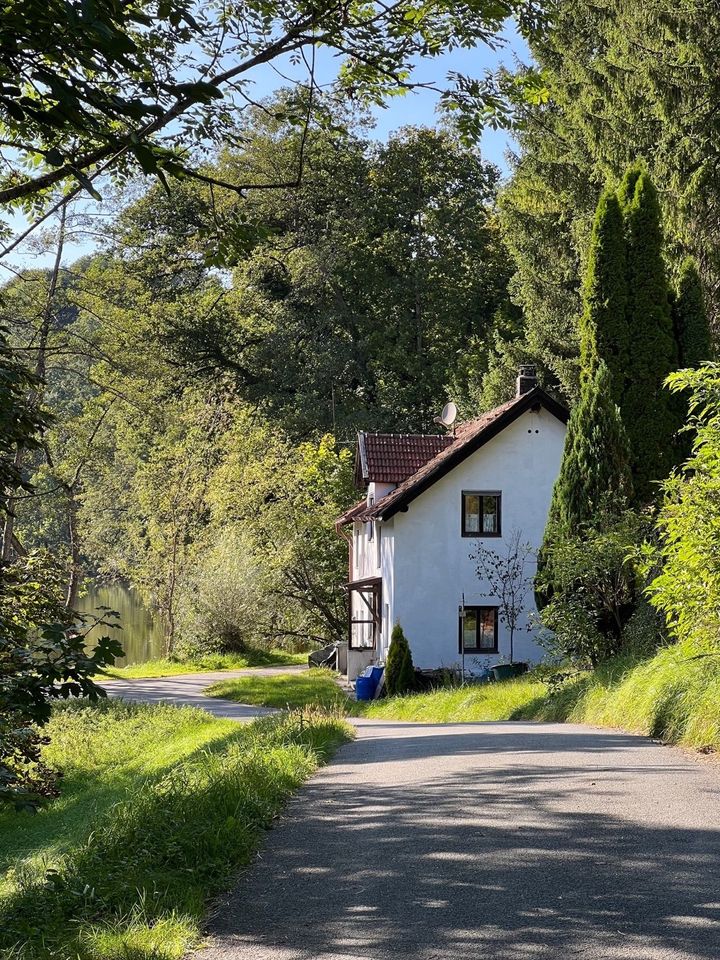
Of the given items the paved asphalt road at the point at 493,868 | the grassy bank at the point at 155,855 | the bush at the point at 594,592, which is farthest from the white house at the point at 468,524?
the paved asphalt road at the point at 493,868

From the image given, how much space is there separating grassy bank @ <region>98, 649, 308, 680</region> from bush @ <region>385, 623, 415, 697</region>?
37.1ft

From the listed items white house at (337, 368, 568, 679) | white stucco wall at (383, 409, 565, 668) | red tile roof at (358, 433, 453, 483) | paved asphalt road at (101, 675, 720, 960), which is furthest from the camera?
red tile roof at (358, 433, 453, 483)

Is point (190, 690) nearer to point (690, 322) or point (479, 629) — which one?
point (479, 629)

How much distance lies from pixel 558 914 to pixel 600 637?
520 inches

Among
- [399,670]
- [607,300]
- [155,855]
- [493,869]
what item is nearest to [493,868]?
[493,869]

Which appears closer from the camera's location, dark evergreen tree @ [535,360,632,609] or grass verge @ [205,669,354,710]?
dark evergreen tree @ [535,360,632,609]

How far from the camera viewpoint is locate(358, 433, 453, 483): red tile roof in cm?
3378

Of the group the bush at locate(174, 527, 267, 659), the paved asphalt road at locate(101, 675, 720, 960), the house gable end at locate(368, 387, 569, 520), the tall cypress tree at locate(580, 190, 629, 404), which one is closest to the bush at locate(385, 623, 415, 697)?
the house gable end at locate(368, 387, 569, 520)

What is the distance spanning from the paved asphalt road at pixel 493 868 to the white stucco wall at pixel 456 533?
21.2 m

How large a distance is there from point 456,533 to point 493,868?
25560mm

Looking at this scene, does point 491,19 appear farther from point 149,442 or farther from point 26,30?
point 149,442

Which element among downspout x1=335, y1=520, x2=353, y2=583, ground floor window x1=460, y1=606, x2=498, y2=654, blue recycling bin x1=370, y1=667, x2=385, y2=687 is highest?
downspout x1=335, y1=520, x2=353, y2=583

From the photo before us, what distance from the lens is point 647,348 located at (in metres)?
21.7

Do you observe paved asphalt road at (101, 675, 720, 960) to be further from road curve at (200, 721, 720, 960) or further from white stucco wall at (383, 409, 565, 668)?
white stucco wall at (383, 409, 565, 668)
